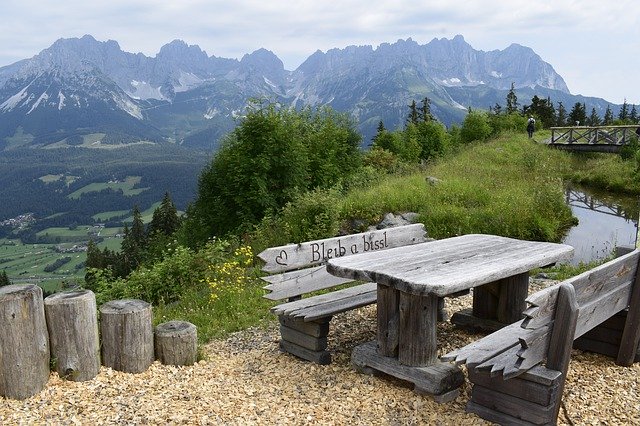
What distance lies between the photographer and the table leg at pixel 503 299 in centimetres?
588

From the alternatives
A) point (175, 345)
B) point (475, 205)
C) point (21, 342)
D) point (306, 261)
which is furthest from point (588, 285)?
point (475, 205)

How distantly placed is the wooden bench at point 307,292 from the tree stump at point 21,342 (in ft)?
6.66

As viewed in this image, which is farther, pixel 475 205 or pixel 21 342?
pixel 475 205

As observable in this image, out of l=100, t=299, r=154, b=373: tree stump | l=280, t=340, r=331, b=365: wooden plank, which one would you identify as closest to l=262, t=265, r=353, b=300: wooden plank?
l=280, t=340, r=331, b=365: wooden plank

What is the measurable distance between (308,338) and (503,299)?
2226 mm

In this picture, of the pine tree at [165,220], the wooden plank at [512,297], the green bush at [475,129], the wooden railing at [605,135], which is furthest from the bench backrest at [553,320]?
the pine tree at [165,220]

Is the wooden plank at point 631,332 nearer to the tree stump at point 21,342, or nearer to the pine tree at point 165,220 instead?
the tree stump at point 21,342

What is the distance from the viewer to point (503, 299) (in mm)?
5957

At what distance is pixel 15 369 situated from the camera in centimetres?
420

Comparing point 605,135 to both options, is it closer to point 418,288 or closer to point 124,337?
point 418,288

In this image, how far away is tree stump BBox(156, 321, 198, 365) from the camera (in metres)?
5.00

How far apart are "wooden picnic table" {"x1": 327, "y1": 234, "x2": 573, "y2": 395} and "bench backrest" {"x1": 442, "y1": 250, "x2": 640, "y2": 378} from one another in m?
0.45

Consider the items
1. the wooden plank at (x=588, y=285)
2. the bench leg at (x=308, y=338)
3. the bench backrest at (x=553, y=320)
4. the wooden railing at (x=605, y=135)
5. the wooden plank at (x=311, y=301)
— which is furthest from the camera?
the wooden railing at (x=605, y=135)

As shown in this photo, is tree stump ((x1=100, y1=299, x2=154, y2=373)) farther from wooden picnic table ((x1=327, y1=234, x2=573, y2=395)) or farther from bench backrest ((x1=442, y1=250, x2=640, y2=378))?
bench backrest ((x1=442, y1=250, x2=640, y2=378))
